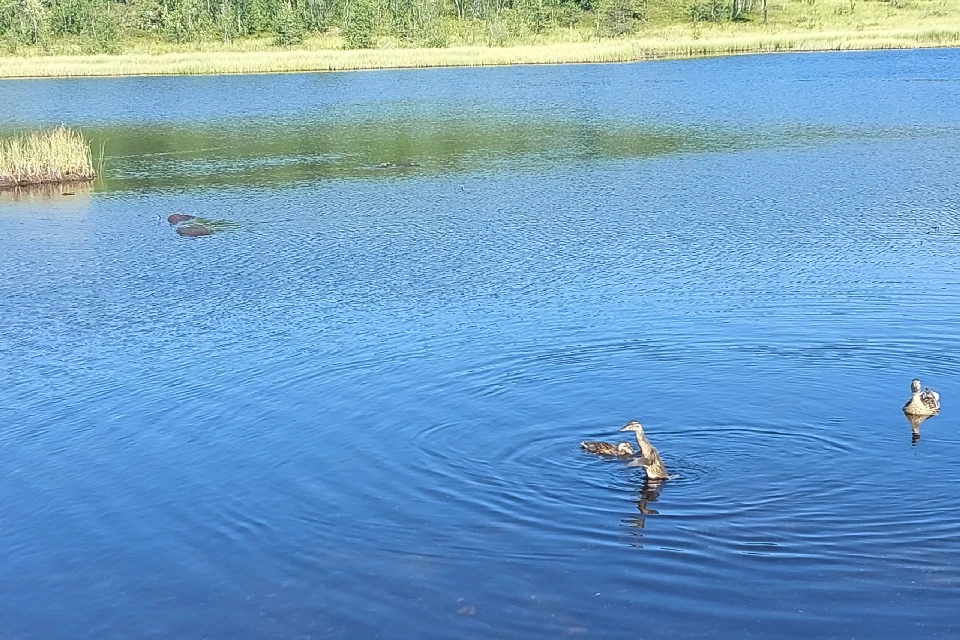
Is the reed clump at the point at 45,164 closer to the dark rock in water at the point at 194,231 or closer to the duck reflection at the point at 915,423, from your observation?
the dark rock in water at the point at 194,231

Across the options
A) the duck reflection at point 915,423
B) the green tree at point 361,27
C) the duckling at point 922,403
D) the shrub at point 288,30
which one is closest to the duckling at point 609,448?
the duck reflection at point 915,423

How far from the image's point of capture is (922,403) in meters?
14.1

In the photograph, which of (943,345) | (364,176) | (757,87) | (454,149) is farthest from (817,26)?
(943,345)

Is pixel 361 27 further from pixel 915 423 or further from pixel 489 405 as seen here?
pixel 915 423

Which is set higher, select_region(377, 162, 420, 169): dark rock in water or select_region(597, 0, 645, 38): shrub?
select_region(597, 0, 645, 38): shrub

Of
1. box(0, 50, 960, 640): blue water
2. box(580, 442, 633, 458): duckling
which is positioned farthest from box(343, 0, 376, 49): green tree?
box(580, 442, 633, 458): duckling

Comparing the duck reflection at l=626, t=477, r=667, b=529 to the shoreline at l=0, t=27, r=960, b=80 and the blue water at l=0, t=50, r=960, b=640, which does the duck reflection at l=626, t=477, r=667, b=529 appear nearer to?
the blue water at l=0, t=50, r=960, b=640

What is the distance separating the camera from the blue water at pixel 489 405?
415 inches

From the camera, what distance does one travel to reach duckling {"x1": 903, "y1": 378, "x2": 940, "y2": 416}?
1409 cm

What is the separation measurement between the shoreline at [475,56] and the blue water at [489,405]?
161ft

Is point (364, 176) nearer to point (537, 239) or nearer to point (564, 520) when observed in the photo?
point (537, 239)

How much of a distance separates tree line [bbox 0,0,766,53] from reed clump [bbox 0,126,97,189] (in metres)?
59.4

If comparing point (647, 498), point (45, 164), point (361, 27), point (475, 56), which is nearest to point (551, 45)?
point (475, 56)

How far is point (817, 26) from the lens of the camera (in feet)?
314
